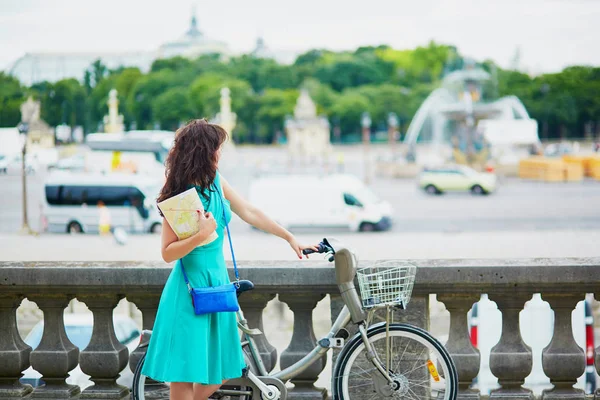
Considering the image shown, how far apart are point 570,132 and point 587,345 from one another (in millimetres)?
80823

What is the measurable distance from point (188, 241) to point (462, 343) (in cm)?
159

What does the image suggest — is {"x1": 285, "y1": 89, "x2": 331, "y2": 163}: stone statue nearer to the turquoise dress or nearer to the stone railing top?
the stone railing top

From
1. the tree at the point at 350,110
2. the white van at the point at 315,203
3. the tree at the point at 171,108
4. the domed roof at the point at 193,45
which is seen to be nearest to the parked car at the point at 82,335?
the white van at the point at 315,203

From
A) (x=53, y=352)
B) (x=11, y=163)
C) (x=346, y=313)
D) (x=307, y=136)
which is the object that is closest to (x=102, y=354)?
(x=53, y=352)

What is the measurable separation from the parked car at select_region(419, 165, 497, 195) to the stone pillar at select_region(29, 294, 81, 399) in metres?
39.9

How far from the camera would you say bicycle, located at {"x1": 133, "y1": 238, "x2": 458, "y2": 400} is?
3566mm

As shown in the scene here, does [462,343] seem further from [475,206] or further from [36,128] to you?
[36,128]

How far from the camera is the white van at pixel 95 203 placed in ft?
99.7

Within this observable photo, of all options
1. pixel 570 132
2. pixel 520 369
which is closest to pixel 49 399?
pixel 520 369

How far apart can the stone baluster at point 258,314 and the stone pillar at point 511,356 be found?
1.04 m

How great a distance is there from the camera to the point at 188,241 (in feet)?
10.6

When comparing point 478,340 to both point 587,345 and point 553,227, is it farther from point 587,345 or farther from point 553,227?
point 553,227

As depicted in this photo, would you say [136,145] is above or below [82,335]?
above

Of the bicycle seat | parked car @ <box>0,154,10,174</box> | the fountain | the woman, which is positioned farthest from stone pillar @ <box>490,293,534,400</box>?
the fountain
